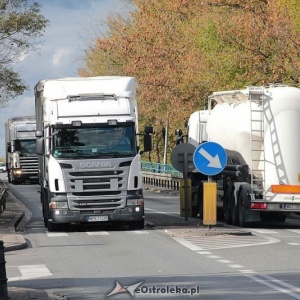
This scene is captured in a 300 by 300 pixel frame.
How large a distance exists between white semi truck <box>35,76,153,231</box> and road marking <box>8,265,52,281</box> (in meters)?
8.63

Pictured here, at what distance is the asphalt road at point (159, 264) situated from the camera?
15.2 meters

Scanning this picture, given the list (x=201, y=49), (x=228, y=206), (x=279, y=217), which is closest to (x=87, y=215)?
(x=228, y=206)

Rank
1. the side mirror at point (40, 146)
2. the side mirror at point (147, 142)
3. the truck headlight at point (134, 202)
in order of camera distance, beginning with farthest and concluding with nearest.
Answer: the side mirror at point (40, 146) → the side mirror at point (147, 142) → the truck headlight at point (134, 202)

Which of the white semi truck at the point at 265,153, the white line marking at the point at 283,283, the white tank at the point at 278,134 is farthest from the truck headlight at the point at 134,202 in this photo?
the white line marking at the point at 283,283

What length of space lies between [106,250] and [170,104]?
39.7 metres

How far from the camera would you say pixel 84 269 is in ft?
61.4

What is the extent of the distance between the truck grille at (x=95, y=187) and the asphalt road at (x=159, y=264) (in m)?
0.75

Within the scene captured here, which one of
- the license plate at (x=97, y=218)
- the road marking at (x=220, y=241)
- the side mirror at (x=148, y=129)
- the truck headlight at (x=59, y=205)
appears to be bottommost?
the road marking at (x=220, y=241)

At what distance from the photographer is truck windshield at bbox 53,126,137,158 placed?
28.2m

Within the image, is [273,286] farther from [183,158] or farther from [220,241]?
[183,158]

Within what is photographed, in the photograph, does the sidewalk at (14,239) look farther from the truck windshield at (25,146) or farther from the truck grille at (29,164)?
the truck grille at (29,164)

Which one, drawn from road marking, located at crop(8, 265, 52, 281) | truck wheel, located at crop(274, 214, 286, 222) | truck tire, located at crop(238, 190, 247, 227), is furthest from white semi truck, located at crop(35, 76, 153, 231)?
road marking, located at crop(8, 265, 52, 281)

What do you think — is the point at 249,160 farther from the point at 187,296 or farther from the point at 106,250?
the point at 187,296

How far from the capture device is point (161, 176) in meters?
72.1
